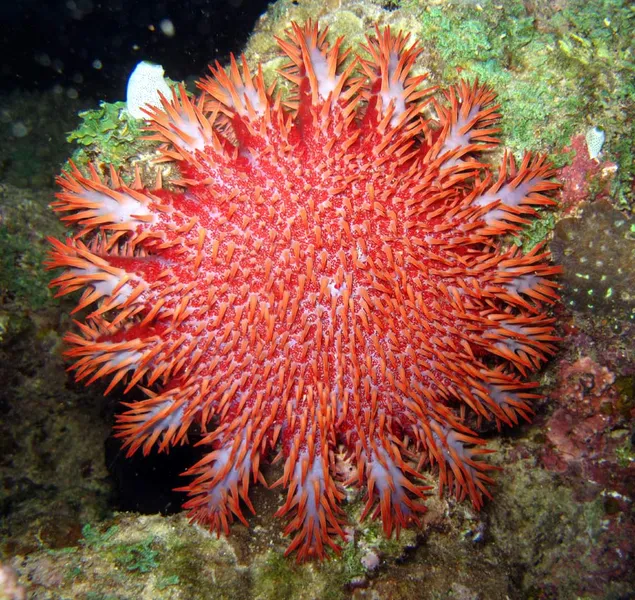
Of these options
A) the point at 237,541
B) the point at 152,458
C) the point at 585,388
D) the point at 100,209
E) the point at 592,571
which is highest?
the point at 100,209

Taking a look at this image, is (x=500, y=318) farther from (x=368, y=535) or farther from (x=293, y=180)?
(x=368, y=535)

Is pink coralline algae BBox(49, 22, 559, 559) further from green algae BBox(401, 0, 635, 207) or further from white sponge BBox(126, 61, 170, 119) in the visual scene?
white sponge BBox(126, 61, 170, 119)

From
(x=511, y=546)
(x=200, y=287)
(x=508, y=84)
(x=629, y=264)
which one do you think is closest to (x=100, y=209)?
(x=200, y=287)

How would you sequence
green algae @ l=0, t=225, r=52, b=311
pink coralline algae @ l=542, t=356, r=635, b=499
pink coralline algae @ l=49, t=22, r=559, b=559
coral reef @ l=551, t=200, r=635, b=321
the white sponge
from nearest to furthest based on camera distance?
pink coralline algae @ l=49, t=22, r=559, b=559
coral reef @ l=551, t=200, r=635, b=321
pink coralline algae @ l=542, t=356, r=635, b=499
the white sponge
green algae @ l=0, t=225, r=52, b=311

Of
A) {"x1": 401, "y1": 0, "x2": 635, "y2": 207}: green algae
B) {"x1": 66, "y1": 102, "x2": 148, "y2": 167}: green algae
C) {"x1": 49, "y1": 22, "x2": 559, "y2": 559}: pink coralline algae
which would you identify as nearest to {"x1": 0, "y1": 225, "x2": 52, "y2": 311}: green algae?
{"x1": 66, "y1": 102, "x2": 148, "y2": 167}: green algae

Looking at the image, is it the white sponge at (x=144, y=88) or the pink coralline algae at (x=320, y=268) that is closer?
the pink coralline algae at (x=320, y=268)

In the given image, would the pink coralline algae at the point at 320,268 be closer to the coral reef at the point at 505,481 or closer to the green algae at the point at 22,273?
the coral reef at the point at 505,481

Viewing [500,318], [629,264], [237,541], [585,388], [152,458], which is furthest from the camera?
[152,458]

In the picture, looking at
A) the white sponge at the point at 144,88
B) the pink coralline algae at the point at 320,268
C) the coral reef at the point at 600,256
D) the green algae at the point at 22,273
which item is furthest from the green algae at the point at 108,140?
the coral reef at the point at 600,256
